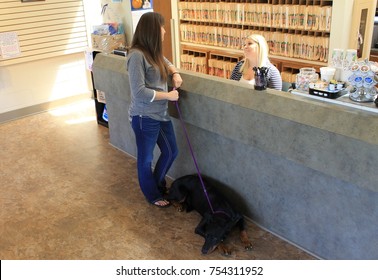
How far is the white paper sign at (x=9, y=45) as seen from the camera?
5.30 meters

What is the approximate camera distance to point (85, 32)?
6.15 metres

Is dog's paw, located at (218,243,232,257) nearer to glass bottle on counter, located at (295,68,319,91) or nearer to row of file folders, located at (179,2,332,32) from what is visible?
glass bottle on counter, located at (295,68,319,91)

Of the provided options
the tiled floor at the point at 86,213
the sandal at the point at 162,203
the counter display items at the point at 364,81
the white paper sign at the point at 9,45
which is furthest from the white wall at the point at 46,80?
the counter display items at the point at 364,81

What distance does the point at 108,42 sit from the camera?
4.87m

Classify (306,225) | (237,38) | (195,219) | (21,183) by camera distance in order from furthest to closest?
(237,38) → (21,183) → (195,219) → (306,225)

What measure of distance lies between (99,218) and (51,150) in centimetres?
165

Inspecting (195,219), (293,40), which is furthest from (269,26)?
(195,219)

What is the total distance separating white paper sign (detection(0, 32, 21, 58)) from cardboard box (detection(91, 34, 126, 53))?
1.20 m

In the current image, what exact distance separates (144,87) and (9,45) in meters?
3.24

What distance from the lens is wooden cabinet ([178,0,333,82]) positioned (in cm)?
444

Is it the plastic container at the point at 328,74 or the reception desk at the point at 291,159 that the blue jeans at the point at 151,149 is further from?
the plastic container at the point at 328,74

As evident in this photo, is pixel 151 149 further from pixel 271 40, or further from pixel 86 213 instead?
pixel 271 40

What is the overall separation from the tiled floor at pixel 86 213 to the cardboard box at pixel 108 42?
40.9 inches

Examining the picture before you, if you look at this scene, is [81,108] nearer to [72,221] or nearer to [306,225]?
[72,221]
